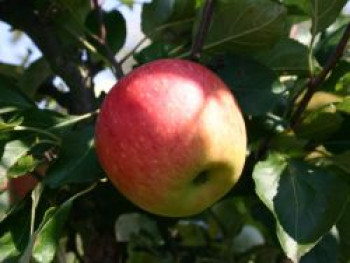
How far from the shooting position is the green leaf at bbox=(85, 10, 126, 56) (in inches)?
48.6

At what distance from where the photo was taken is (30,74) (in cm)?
142

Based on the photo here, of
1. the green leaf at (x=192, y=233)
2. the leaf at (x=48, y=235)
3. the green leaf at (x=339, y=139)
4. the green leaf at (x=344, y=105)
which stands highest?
the green leaf at (x=344, y=105)

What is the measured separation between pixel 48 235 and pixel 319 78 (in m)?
0.39

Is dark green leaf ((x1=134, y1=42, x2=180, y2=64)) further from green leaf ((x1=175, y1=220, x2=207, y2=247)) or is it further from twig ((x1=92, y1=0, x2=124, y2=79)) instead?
green leaf ((x1=175, y1=220, x2=207, y2=247))

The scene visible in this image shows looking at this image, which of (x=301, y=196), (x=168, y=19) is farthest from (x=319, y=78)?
(x=168, y=19)

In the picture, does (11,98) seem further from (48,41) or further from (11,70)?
(11,70)

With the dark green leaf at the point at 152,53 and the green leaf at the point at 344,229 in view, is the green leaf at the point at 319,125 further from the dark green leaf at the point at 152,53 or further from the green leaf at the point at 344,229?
the dark green leaf at the point at 152,53

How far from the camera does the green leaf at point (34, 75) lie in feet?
4.63

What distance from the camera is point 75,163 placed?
98cm

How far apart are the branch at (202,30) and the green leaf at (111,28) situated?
217mm

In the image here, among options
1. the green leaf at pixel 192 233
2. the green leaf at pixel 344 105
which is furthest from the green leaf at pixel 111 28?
the green leaf at pixel 192 233

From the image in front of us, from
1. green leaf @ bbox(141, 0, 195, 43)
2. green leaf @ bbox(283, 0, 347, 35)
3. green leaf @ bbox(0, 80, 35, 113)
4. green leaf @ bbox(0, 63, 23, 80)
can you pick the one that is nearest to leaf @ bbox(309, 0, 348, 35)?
green leaf @ bbox(283, 0, 347, 35)

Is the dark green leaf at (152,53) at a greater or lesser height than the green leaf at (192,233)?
greater

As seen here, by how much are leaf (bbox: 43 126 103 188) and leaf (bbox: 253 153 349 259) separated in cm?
20
